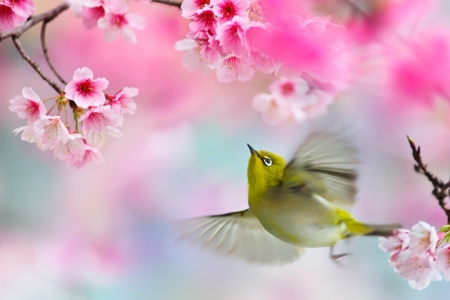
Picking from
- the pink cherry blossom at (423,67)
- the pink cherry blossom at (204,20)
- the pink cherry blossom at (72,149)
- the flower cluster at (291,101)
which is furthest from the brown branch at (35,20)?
the pink cherry blossom at (423,67)

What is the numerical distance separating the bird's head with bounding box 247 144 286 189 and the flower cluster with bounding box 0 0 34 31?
497 mm

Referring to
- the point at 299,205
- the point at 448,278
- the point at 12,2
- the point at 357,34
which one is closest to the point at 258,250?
the point at 299,205

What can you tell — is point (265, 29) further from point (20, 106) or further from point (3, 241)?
point (3, 241)

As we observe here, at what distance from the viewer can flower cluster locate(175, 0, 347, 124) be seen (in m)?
0.81

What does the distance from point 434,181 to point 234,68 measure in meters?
0.51

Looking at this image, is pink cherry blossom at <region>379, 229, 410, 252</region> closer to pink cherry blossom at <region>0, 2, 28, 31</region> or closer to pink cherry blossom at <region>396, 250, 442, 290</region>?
pink cherry blossom at <region>396, 250, 442, 290</region>

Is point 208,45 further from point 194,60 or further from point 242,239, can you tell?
point 242,239

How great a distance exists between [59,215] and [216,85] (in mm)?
433

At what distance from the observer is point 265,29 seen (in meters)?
0.83

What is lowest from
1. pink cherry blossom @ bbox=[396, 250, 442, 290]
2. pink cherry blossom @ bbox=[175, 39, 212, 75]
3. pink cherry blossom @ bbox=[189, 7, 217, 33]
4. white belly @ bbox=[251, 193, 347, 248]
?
pink cherry blossom @ bbox=[396, 250, 442, 290]

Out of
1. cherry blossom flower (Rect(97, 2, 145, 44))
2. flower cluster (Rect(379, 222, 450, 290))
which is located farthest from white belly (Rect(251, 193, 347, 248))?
cherry blossom flower (Rect(97, 2, 145, 44))

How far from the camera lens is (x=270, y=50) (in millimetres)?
875

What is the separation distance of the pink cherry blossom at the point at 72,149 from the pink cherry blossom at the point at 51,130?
0.02 m

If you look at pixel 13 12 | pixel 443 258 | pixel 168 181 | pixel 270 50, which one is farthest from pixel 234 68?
pixel 443 258
